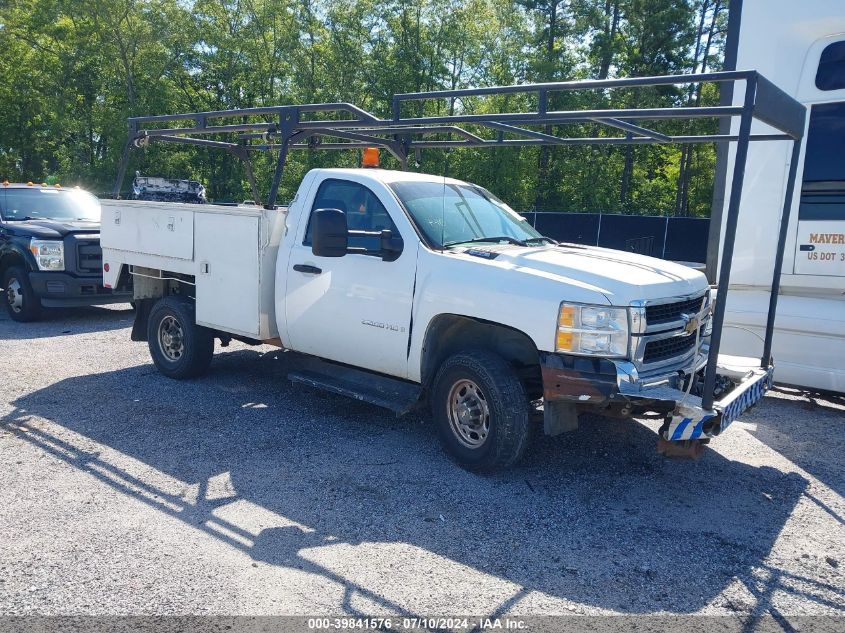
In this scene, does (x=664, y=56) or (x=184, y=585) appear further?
(x=664, y=56)

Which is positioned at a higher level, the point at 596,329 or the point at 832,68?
the point at 832,68

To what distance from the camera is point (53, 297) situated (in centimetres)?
1032

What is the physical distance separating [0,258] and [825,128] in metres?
10.9

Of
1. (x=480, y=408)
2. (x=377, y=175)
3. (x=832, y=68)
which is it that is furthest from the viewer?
(x=832, y=68)

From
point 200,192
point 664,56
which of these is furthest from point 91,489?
point 664,56

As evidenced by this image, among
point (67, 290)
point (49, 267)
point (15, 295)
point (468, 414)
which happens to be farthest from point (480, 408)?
point (15, 295)

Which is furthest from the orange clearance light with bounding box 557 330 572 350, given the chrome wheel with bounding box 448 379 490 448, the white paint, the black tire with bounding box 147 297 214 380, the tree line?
the tree line

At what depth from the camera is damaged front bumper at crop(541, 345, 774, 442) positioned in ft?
14.2

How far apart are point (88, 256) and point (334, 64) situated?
22.1 metres

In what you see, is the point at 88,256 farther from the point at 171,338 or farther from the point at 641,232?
the point at 641,232

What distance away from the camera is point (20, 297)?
10578 mm

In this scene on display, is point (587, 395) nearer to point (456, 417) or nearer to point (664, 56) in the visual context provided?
point (456, 417)

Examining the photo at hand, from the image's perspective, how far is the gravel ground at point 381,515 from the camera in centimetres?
356

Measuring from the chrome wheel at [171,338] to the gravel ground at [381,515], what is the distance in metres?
0.69
